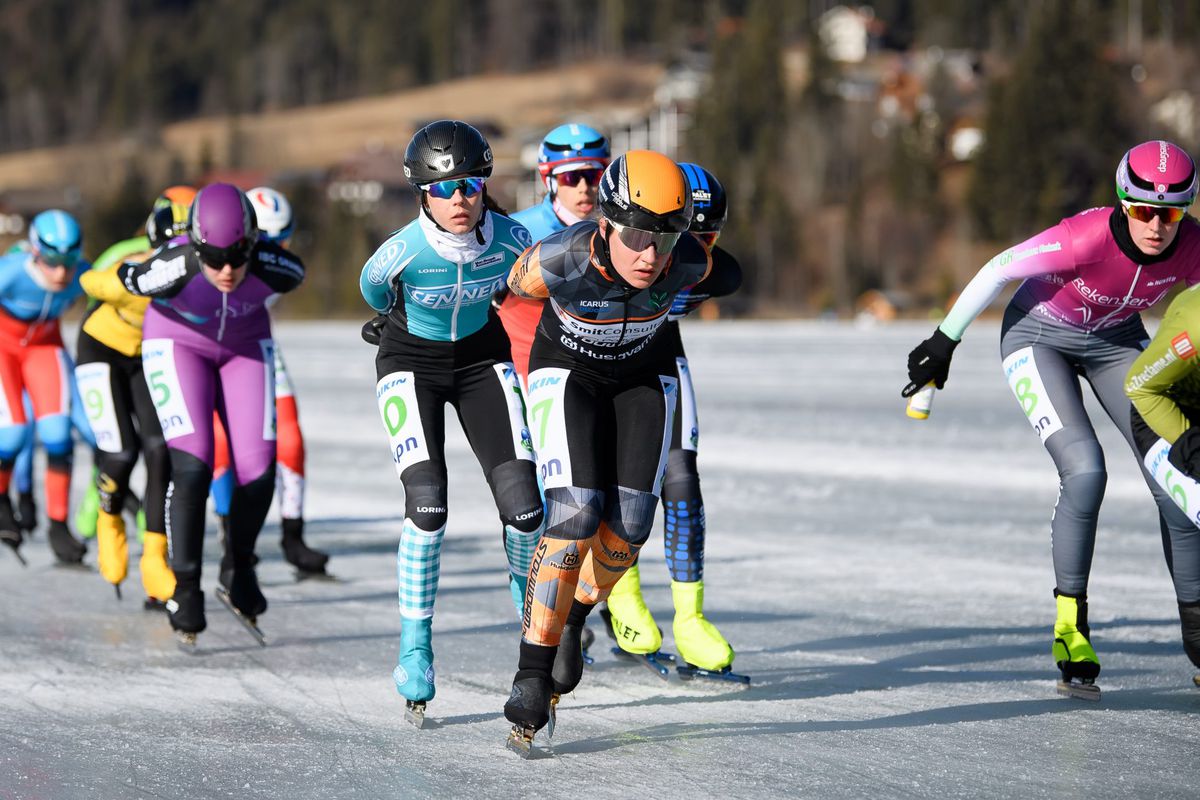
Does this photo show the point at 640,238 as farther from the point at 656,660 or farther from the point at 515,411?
the point at 656,660

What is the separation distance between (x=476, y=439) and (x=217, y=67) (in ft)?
528

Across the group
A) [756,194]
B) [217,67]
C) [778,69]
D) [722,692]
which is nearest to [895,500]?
[722,692]

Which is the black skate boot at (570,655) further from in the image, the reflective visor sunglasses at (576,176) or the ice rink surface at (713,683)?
the reflective visor sunglasses at (576,176)

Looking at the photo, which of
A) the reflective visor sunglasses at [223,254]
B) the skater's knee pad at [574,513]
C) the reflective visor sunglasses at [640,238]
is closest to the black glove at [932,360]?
the reflective visor sunglasses at [640,238]

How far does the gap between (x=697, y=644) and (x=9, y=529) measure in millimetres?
4758

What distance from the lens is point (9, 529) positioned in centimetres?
866

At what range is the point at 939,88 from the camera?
259 ft

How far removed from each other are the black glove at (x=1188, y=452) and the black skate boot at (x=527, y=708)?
2039mm

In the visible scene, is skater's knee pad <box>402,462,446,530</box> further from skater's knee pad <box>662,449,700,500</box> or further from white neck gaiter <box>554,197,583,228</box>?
white neck gaiter <box>554,197,583,228</box>

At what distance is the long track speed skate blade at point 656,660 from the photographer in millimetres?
5664

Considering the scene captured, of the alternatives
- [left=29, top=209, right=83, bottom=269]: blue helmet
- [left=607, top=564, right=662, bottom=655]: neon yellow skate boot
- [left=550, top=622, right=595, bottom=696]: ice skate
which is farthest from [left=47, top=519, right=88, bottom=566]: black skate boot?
[left=550, top=622, right=595, bottom=696]: ice skate

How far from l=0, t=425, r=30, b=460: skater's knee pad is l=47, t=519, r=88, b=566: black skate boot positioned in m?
0.58

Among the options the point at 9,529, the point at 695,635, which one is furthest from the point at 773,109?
the point at 695,635

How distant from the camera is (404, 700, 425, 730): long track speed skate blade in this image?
490 centimetres
